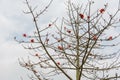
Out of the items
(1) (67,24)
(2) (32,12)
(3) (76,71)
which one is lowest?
(3) (76,71)

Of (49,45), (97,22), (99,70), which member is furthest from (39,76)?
(97,22)

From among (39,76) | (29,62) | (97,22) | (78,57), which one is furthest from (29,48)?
(97,22)

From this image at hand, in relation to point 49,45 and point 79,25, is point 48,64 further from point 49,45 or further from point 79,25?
point 79,25

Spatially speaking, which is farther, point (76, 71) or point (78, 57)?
point (78, 57)

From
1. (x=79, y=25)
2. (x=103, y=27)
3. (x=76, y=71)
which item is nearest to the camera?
(x=103, y=27)

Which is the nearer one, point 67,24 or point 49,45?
point 49,45

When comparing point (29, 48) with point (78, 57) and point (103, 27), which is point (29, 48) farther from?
point (103, 27)

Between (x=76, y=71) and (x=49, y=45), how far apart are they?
3.27 feet

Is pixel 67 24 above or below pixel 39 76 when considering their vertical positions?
above

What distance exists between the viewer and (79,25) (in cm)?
731

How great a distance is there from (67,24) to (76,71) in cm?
168

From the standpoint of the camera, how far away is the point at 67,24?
793cm

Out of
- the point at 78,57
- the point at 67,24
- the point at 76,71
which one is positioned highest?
the point at 67,24

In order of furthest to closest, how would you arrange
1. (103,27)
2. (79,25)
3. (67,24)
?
1. (67,24)
2. (79,25)
3. (103,27)
